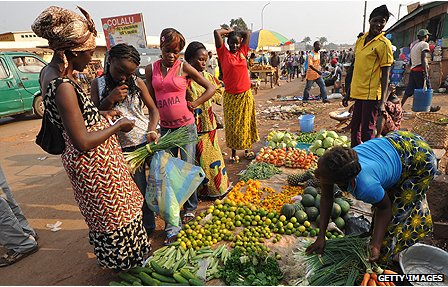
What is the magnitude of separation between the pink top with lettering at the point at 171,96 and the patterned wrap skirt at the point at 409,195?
1967 mm

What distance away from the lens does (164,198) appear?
103 inches

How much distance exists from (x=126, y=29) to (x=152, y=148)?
35.9ft

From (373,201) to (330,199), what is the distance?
0.30 meters

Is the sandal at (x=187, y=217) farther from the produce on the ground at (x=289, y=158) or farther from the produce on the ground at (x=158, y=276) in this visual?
the produce on the ground at (x=289, y=158)

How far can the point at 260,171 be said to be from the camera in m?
4.34

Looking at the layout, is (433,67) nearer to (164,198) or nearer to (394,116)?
(394,116)

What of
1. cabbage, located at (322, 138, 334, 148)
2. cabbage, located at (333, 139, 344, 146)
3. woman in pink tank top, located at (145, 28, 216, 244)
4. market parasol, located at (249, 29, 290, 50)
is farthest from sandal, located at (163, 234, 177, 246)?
market parasol, located at (249, 29, 290, 50)

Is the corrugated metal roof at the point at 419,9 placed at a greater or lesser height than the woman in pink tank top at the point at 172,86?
greater

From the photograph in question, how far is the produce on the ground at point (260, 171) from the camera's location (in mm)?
4250

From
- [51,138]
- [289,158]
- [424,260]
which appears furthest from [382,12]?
[51,138]

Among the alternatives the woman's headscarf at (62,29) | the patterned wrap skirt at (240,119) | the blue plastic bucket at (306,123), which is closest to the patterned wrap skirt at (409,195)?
the woman's headscarf at (62,29)

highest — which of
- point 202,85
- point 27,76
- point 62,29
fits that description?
point 62,29

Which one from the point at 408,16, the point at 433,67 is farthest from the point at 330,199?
the point at 408,16

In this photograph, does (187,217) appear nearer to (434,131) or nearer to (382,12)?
(382,12)
